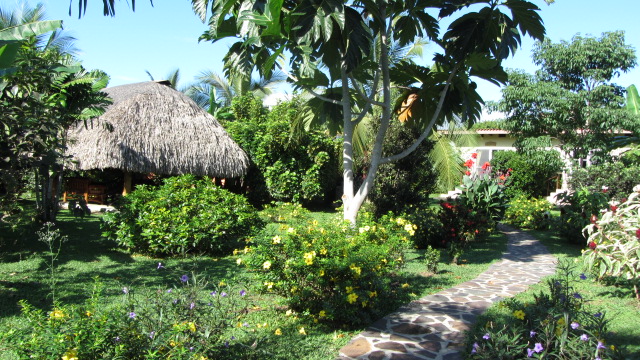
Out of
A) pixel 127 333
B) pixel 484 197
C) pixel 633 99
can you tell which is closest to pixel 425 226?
pixel 484 197

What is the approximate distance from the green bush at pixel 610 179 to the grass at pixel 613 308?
297cm

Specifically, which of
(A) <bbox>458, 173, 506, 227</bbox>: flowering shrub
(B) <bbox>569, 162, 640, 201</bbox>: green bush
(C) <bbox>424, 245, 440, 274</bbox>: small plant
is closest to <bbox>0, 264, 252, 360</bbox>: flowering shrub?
(C) <bbox>424, 245, 440, 274</bbox>: small plant

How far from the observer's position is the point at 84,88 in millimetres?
8836

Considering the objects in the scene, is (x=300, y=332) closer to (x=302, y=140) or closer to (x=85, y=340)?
(x=85, y=340)

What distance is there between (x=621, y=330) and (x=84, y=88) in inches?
362

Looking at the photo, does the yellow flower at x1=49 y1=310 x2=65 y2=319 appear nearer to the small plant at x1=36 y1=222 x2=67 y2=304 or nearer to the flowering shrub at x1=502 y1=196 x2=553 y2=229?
the small plant at x1=36 y1=222 x2=67 y2=304

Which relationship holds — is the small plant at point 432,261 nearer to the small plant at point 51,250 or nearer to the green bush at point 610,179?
the green bush at point 610,179

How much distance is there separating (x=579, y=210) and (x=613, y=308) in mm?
5119

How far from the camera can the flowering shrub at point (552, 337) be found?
3109 millimetres

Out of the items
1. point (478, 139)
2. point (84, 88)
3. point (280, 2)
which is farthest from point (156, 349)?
point (478, 139)

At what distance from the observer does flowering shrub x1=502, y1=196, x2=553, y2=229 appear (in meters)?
12.8

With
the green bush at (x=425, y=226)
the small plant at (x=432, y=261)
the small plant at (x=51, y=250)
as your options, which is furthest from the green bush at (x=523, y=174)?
the small plant at (x=51, y=250)

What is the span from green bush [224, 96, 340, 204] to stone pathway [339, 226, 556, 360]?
A: 890 cm

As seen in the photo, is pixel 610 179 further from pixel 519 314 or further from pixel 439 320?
pixel 519 314
